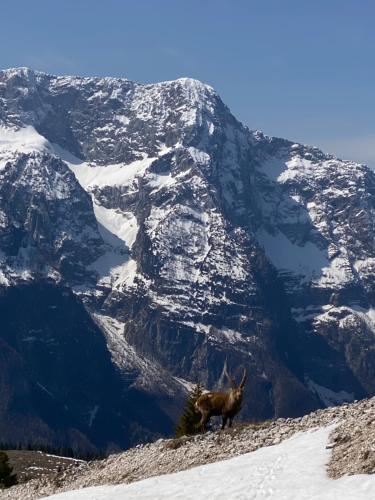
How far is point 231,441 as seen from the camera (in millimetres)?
55094

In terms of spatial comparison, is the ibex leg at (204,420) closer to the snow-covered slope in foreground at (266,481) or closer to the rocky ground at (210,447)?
the rocky ground at (210,447)

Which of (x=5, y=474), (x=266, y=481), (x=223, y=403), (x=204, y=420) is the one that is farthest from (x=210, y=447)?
(x=5, y=474)

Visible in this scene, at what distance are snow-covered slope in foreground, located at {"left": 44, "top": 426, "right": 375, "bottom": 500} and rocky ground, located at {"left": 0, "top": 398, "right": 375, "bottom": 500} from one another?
3.91 ft

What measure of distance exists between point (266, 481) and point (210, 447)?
31.8 ft

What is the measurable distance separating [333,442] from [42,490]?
20258 mm

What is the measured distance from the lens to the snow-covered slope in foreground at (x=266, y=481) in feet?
141

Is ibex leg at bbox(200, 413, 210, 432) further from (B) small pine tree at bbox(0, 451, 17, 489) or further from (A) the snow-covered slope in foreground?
(B) small pine tree at bbox(0, 451, 17, 489)

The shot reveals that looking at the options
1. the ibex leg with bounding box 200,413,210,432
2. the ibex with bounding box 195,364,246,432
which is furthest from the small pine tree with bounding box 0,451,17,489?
the ibex with bounding box 195,364,246,432

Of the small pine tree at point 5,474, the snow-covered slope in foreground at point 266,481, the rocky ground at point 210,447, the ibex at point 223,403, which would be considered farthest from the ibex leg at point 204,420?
the small pine tree at point 5,474

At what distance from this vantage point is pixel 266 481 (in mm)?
45906

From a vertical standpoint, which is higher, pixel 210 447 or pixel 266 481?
pixel 210 447

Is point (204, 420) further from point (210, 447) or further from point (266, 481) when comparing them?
point (266, 481)

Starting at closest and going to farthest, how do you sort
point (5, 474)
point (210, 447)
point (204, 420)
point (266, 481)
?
1. point (266, 481)
2. point (210, 447)
3. point (204, 420)
4. point (5, 474)

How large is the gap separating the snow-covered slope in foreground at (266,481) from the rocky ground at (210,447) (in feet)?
3.91
